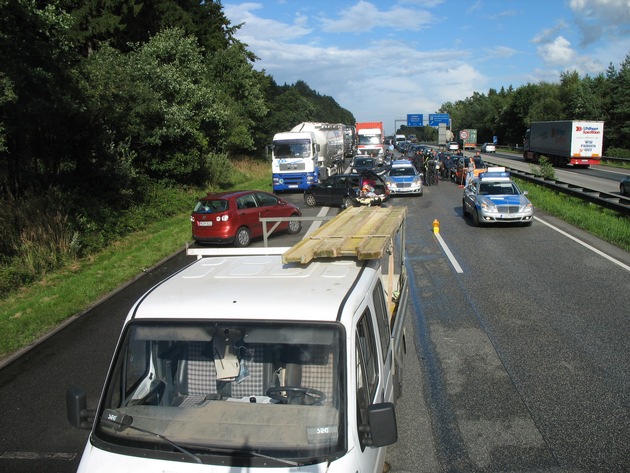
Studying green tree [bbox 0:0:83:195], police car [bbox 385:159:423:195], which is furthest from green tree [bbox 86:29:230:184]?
police car [bbox 385:159:423:195]

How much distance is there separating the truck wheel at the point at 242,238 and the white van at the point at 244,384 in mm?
12656

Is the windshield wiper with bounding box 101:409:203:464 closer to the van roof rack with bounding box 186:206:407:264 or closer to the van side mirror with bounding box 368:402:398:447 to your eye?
the van side mirror with bounding box 368:402:398:447

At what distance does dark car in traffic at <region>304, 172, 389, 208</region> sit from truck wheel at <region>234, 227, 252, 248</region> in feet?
28.2

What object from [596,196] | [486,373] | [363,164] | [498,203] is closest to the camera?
[486,373]

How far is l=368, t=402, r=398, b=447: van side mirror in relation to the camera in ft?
10.6

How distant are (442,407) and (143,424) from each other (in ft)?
13.2

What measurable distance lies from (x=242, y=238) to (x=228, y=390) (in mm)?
13526

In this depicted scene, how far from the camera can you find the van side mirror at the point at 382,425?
3.24 meters

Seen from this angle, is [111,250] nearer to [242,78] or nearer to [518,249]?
[518,249]

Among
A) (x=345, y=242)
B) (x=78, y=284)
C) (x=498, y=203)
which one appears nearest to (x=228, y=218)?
(x=78, y=284)

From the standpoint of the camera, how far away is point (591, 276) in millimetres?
12445

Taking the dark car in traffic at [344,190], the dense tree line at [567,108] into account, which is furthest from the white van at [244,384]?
the dense tree line at [567,108]

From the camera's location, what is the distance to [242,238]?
17172mm

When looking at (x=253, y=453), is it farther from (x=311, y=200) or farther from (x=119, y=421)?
(x=311, y=200)
